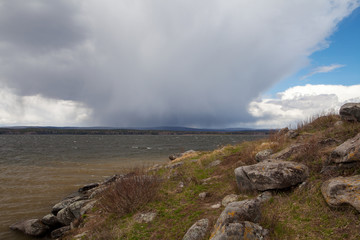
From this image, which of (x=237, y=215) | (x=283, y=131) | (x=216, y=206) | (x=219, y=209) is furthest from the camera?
(x=283, y=131)

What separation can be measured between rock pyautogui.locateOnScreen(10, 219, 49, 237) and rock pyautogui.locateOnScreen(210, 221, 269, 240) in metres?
9.83

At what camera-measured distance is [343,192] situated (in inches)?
195

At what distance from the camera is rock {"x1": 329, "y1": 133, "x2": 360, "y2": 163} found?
18.8ft

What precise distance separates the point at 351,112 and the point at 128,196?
10.3 meters

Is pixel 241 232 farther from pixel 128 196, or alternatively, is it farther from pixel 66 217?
pixel 66 217

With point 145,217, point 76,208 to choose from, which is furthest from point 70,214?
point 145,217

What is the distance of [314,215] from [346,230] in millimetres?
799

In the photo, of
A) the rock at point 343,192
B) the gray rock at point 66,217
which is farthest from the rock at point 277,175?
the gray rock at point 66,217

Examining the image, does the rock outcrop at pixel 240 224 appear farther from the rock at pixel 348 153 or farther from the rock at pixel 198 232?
the rock at pixel 348 153

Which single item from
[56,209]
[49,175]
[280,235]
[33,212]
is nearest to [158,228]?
[280,235]

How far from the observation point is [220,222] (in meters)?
4.75

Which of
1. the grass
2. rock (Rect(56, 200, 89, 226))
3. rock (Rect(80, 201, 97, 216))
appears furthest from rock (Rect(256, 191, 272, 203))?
rock (Rect(56, 200, 89, 226))

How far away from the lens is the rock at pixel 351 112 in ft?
29.0

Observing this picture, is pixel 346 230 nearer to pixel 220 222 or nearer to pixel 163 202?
pixel 220 222
